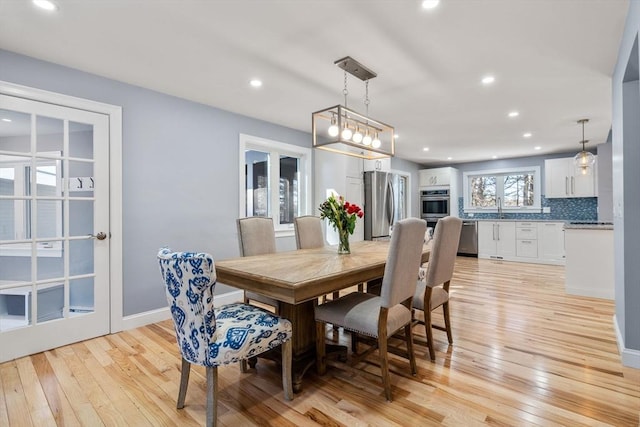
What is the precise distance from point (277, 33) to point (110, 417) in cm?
257

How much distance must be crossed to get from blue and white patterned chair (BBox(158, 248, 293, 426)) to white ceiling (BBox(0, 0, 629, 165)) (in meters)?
1.57

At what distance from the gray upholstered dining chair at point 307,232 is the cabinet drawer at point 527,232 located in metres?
5.16

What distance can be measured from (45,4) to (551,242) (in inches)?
306

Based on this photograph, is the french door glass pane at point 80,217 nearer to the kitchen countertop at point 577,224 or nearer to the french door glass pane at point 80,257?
the french door glass pane at point 80,257

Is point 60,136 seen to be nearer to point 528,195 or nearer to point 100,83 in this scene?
point 100,83

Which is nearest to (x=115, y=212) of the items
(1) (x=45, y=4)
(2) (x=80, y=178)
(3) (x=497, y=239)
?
(2) (x=80, y=178)

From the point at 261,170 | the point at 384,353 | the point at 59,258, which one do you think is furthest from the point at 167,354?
the point at 261,170

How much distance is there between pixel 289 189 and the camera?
189 inches

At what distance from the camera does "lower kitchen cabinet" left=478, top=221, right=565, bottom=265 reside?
6.14m

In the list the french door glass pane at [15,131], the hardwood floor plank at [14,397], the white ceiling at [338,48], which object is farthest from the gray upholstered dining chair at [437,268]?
the french door glass pane at [15,131]

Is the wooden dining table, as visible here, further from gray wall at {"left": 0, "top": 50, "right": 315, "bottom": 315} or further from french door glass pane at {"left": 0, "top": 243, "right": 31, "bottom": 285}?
french door glass pane at {"left": 0, "top": 243, "right": 31, "bottom": 285}

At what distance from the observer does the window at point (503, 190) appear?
697 cm

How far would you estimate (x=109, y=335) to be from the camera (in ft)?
9.39

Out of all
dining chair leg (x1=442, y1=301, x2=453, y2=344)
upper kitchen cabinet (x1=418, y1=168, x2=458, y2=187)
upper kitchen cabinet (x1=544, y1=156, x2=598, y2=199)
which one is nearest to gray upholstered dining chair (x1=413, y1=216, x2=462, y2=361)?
dining chair leg (x1=442, y1=301, x2=453, y2=344)
